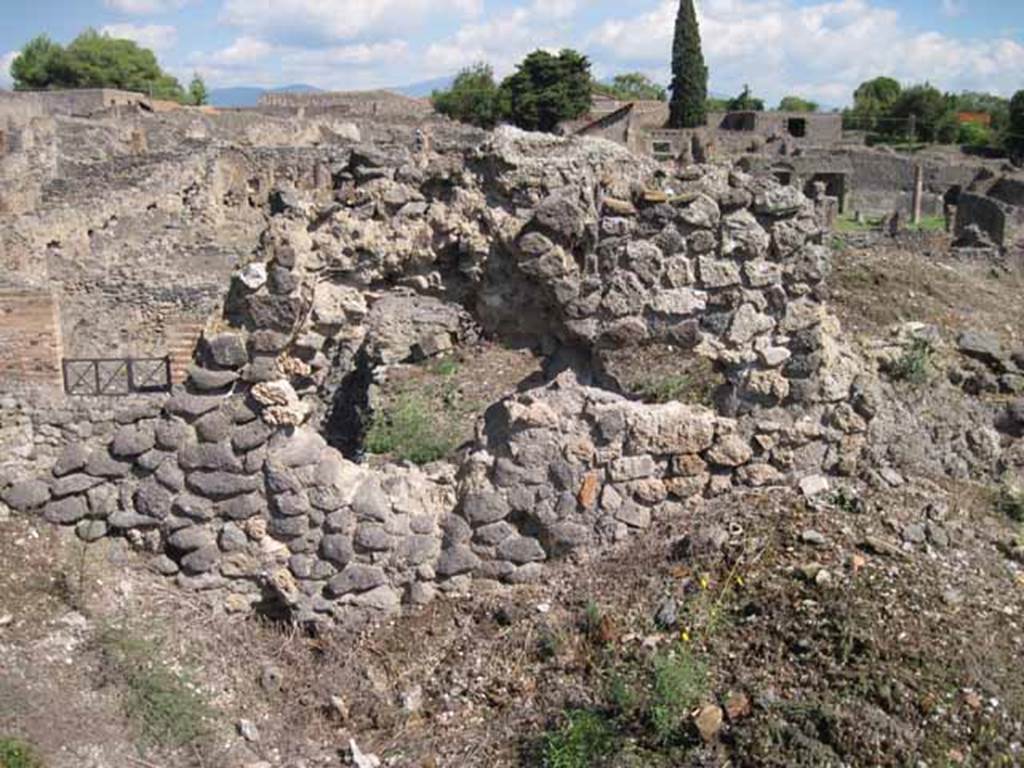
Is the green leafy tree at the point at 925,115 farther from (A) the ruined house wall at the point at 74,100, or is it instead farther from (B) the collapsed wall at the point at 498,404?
(B) the collapsed wall at the point at 498,404

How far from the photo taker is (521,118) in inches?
1845

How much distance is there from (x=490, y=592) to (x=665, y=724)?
1.44m

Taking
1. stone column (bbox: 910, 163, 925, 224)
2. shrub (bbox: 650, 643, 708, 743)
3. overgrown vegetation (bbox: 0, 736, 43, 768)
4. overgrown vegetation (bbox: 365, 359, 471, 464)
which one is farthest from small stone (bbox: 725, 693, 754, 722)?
stone column (bbox: 910, 163, 925, 224)

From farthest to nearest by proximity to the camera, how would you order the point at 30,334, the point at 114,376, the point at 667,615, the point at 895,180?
the point at 895,180, the point at 30,334, the point at 114,376, the point at 667,615

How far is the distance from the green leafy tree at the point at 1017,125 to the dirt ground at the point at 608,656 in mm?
49180

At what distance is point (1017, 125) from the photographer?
52094 mm

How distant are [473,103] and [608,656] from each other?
47.5m

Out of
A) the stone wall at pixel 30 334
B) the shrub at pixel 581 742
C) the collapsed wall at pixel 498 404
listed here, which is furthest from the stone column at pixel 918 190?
the shrub at pixel 581 742

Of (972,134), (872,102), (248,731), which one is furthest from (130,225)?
(872,102)

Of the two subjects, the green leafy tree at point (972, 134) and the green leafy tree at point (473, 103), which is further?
the green leafy tree at point (972, 134)

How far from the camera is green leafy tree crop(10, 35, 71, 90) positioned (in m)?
67.4

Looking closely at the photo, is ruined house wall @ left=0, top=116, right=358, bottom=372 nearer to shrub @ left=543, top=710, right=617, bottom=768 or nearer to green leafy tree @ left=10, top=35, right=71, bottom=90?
shrub @ left=543, top=710, right=617, bottom=768

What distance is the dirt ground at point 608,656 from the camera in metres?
4.46

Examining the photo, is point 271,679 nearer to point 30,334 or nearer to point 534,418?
point 534,418
